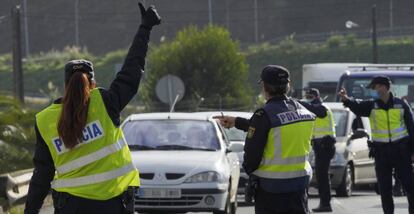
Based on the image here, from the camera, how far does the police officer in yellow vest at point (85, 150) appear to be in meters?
7.09

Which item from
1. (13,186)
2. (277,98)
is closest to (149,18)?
(277,98)

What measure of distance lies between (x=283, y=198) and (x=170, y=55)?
36.4 m

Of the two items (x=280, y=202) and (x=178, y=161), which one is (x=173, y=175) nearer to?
(x=178, y=161)

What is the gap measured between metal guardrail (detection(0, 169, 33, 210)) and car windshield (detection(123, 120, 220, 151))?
216 cm

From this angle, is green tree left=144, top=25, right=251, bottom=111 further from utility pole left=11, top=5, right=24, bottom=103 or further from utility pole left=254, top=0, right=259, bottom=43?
utility pole left=254, top=0, right=259, bottom=43

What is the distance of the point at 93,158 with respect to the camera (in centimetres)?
718

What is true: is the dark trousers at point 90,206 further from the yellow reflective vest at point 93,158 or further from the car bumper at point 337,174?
the car bumper at point 337,174

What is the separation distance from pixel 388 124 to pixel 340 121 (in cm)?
867

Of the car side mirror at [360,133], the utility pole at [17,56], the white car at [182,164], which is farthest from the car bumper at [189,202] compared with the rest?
the utility pole at [17,56]

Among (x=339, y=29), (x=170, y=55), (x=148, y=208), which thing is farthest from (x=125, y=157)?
(x=339, y=29)

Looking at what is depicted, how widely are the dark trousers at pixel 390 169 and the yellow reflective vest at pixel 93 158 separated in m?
6.56

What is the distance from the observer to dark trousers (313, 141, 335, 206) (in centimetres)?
1733

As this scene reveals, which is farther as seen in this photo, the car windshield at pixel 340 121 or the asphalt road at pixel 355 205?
the car windshield at pixel 340 121

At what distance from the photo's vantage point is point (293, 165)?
8.56 meters
